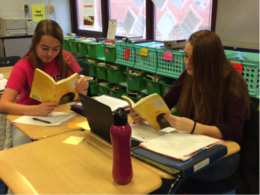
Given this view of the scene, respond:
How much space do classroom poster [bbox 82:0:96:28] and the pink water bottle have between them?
3849mm

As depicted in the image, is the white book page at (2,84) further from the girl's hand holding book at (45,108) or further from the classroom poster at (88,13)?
the classroom poster at (88,13)

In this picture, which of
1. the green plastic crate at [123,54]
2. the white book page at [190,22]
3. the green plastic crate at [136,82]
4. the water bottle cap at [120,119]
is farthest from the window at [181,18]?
the water bottle cap at [120,119]

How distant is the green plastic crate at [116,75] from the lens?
3.45 meters

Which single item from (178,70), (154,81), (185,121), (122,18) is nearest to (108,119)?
(185,121)

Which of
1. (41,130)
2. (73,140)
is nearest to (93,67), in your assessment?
(41,130)

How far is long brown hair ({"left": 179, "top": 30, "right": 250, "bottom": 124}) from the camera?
4.39 feet

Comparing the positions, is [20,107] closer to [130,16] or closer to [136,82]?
[136,82]

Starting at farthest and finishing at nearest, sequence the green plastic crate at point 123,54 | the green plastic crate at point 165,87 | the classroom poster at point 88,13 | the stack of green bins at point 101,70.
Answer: the classroom poster at point 88,13 → the stack of green bins at point 101,70 → the green plastic crate at point 123,54 → the green plastic crate at point 165,87

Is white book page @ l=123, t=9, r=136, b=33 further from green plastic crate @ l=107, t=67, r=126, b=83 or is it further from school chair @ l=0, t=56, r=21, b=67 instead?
school chair @ l=0, t=56, r=21, b=67

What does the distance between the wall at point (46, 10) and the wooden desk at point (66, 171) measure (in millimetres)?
3732

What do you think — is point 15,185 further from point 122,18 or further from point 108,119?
point 122,18

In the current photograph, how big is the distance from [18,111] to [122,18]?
267 centimetres

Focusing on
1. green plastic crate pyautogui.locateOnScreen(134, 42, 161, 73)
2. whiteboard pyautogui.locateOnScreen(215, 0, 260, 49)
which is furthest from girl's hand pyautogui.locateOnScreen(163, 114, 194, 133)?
green plastic crate pyautogui.locateOnScreen(134, 42, 161, 73)

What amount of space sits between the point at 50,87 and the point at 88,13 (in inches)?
130
